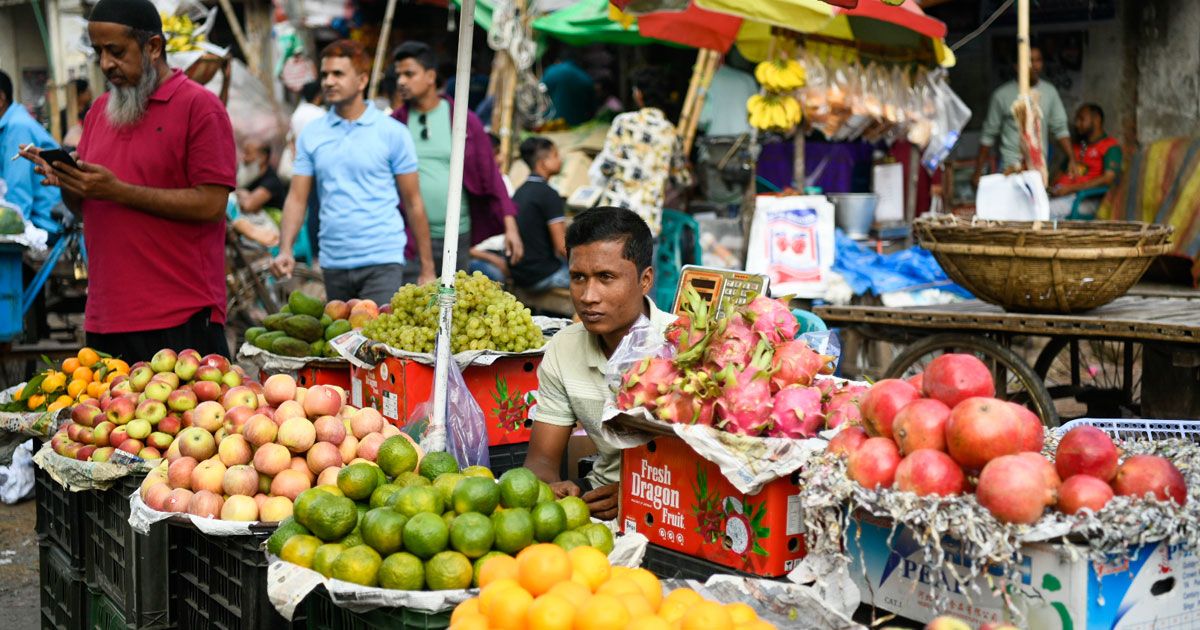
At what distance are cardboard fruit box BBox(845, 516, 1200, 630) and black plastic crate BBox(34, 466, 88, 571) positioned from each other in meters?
2.65

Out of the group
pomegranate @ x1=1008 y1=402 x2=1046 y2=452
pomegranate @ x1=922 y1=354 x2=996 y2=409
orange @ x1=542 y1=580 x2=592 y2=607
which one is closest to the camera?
orange @ x1=542 y1=580 x2=592 y2=607

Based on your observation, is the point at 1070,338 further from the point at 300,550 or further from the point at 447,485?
the point at 300,550

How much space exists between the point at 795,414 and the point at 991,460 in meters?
0.56

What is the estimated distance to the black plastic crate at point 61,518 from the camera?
152 inches

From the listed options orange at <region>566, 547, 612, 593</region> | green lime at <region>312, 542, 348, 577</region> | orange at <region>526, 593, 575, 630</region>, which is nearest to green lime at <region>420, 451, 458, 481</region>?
green lime at <region>312, 542, 348, 577</region>

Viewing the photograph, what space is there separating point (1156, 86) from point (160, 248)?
8.50m

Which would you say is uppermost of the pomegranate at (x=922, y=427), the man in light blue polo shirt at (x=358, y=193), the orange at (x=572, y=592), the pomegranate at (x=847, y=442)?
the man in light blue polo shirt at (x=358, y=193)

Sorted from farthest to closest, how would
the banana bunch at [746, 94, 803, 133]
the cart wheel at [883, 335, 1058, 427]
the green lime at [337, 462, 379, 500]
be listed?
the banana bunch at [746, 94, 803, 133] < the cart wheel at [883, 335, 1058, 427] < the green lime at [337, 462, 379, 500]

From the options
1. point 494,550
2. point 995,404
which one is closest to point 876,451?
point 995,404

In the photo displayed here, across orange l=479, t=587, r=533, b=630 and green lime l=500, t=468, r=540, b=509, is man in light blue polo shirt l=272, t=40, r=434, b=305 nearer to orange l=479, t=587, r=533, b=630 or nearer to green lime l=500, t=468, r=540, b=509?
green lime l=500, t=468, r=540, b=509

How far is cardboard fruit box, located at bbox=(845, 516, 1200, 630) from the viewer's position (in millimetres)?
2189

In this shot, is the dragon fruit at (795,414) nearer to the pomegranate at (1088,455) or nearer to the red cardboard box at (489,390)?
the pomegranate at (1088,455)

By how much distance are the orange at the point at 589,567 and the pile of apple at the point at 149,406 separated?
173 centimetres

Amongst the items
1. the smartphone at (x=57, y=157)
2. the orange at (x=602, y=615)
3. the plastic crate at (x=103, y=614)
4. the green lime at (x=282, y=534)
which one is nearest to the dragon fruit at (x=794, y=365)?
the orange at (x=602, y=615)
